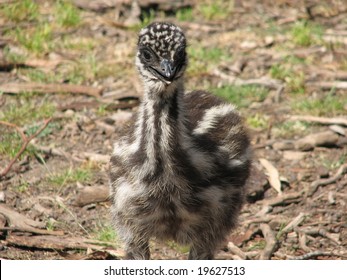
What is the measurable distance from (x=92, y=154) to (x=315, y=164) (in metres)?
2.60

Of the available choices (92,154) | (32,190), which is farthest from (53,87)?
(32,190)

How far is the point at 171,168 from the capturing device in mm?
6656

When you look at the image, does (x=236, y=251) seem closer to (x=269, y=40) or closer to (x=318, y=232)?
(x=318, y=232)

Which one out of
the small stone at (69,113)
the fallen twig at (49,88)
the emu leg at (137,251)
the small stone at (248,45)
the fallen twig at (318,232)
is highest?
the emu leg at (137,251)

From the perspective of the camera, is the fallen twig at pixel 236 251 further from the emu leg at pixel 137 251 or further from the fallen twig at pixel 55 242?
the fallen twig at pixel 55 242

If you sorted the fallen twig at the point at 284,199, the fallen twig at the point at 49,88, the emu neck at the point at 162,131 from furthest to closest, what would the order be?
the fallen twig at the point at 49,88, the fallen twig at the point at 284,199, the emu neck at the point at 162,131

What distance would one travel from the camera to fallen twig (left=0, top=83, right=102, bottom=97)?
415 inches

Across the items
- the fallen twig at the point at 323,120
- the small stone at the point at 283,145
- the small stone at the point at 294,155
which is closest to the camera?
the small stone at the point at 294,155

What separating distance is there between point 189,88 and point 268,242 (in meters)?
3.46

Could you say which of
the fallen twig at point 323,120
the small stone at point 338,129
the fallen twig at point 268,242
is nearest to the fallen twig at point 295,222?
Result: the fallen twig at point 268,242

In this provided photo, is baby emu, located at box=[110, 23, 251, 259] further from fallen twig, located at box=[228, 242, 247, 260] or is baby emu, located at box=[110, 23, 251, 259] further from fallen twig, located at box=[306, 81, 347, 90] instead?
fallen twig, located at box=[306, 81, 347, 90]

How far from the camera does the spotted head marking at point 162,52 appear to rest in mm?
6594

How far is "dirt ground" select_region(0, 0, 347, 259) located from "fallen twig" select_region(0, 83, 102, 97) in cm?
2

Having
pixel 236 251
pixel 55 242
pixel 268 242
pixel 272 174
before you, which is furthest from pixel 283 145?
pixel 55 242
